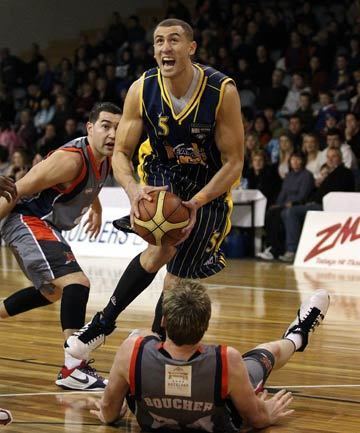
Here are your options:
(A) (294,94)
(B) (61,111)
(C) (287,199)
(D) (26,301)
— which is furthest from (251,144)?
(D) (26,301)

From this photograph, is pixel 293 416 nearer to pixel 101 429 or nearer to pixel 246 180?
pixel 101 429

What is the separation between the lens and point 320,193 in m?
12.1

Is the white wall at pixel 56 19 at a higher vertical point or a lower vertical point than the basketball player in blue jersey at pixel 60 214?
higher

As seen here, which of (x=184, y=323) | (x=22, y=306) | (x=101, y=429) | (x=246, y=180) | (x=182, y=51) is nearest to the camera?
(x=184, y=323)

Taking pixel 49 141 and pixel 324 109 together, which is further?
pixel 49 141

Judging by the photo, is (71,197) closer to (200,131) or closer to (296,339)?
(200,131)

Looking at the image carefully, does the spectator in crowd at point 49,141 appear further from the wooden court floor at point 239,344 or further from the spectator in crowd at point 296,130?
the wooden court floor at point 239,344

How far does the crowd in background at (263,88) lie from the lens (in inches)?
492

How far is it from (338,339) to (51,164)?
2.40 meters

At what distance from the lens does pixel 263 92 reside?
15055 millimetres

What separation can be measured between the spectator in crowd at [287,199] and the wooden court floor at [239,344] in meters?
1.43

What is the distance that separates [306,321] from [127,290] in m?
0.93

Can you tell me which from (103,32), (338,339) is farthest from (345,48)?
(338,339)

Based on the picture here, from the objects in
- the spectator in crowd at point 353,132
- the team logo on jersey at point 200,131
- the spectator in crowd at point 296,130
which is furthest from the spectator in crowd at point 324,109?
the team logo on jersey at point 200,131
